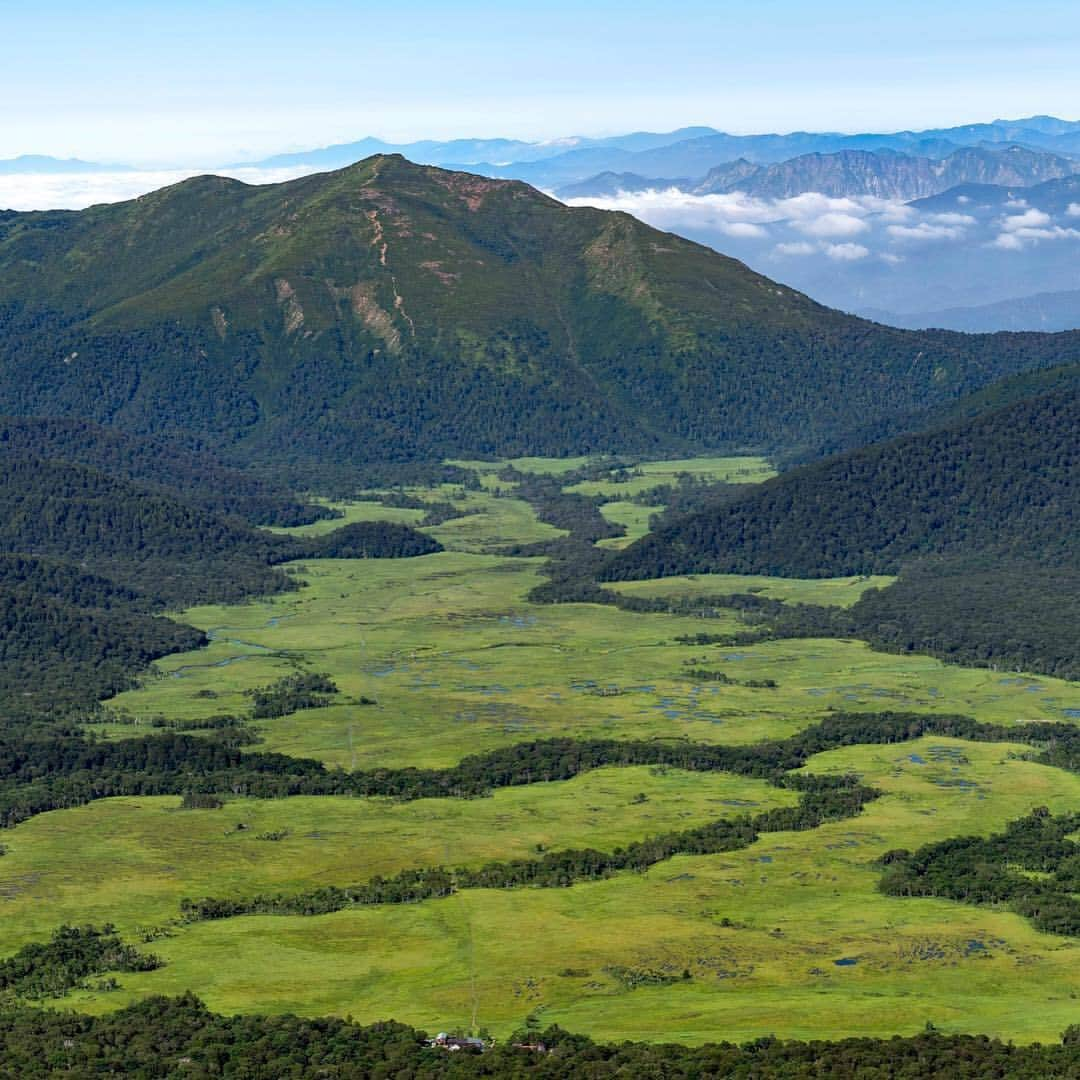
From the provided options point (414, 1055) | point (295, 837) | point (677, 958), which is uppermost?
Result: point (414, 1055)

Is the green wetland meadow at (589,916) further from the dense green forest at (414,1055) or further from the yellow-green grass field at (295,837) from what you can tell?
the dense green forest at (414,1055)

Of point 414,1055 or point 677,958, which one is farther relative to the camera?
point 677,958

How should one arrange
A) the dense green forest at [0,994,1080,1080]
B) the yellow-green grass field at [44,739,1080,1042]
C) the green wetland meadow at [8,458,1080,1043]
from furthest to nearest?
the green wetland meadow at [8,458,1080,1043] < the yellow-green grass field at [44,739,1080,1042] < the dense green forest at [0,994,1080,1080]

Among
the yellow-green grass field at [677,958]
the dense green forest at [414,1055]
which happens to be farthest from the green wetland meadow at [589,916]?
the dense green forest at [414,1055]

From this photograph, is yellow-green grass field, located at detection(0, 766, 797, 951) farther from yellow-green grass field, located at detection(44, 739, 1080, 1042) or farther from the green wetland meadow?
yellow-green grass field, located at detection(44, 739, 1080, 1042)

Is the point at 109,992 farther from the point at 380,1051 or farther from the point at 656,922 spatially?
the point at 656,922

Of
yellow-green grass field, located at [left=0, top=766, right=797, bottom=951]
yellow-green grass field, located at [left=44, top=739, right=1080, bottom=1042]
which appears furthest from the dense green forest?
yellow-green grass field, located at [left=0, top=766, right=797, bottom=951]

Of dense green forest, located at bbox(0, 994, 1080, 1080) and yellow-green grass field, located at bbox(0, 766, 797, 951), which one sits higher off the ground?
dense green forest, located at bbox(0, 994, 1080, 1080)

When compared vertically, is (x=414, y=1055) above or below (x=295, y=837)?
above

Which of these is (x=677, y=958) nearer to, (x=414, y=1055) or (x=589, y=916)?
(x=589, y=916)

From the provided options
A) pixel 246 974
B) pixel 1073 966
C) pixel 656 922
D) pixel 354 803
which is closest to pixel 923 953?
pixel 1073 966

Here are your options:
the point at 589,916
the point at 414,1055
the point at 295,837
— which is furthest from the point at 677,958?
the point at 295,837
